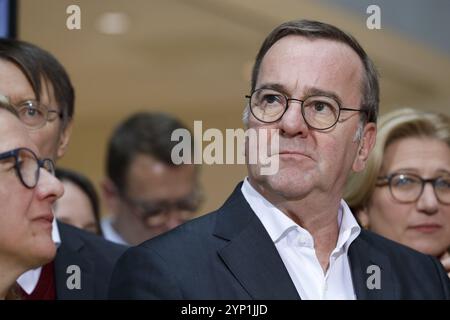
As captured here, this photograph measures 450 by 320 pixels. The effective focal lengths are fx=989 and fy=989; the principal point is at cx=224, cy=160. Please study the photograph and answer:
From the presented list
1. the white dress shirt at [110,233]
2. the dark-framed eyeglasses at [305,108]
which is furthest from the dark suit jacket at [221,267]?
the white dress shirt at [110,233]

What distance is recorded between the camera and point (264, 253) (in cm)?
224

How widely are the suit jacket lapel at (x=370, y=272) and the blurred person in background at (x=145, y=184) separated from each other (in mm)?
1625

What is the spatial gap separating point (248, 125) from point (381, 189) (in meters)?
0.85

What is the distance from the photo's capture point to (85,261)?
3025 millimetres

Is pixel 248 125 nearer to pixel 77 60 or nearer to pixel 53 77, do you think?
pixel 53 77

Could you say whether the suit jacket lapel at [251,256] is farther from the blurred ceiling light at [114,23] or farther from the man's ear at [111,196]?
the blurred ceiling light at [114,23]

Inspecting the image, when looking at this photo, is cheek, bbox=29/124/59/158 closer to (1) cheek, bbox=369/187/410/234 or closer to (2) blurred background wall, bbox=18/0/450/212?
(1) cheek, bbox=369/187/410/234

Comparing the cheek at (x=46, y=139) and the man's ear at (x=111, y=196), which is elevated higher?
the cheek at (x=46, y=139)

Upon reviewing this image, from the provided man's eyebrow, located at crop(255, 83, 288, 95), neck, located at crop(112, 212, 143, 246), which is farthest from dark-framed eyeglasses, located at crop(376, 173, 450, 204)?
neck, located at crop(112, 212, 143, 246)

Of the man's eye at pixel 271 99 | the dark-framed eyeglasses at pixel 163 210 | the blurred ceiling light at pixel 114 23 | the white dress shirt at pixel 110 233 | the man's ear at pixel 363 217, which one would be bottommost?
the white dress shirt at pixel 110 233

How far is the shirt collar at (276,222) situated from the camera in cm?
229

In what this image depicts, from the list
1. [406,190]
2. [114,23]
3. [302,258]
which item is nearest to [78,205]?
[406,190]

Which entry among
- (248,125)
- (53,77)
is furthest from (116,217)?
A: (248,125)

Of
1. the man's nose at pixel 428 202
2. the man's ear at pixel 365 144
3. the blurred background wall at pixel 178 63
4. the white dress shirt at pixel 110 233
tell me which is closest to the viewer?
the man's ear at pixel 365 144
